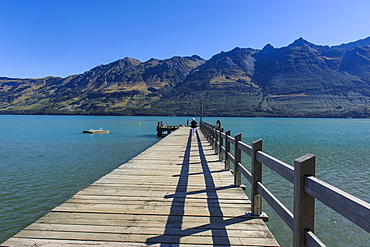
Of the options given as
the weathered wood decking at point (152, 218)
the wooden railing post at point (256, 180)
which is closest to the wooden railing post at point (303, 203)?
the weathered wood decking at point (152, 218)

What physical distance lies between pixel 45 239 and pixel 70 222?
0.61 m

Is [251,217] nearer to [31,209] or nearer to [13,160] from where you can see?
[31,209]

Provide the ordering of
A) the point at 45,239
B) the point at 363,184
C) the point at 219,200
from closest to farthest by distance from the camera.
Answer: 1. the point at 45,239
2. the point at 219,200
3. the point at 363,184

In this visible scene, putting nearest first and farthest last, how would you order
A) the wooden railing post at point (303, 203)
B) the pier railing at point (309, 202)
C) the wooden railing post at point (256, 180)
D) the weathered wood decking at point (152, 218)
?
the pier railing at point (309, 202) → the wooden railing post at point (303, 203) → the weathered wood decking at point (152, 218) → the wooden railing post at point (256, 180)

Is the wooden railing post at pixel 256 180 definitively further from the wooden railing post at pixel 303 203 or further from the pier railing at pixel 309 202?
the wooden railing post at pixel 303 203

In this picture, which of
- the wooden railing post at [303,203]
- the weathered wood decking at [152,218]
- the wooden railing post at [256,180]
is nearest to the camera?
the wooden railing post at [303,203]

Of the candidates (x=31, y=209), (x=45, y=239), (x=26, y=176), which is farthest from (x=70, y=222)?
(x=26, y=176)

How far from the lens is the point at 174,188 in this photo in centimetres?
660

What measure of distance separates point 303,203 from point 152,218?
249cm

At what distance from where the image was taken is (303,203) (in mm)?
2896

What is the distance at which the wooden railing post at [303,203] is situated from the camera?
2838 mm

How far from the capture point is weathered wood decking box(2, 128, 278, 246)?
374 centimetres

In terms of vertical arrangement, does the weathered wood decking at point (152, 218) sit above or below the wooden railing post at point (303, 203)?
below

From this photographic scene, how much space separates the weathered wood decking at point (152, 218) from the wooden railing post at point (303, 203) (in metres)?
0.84
